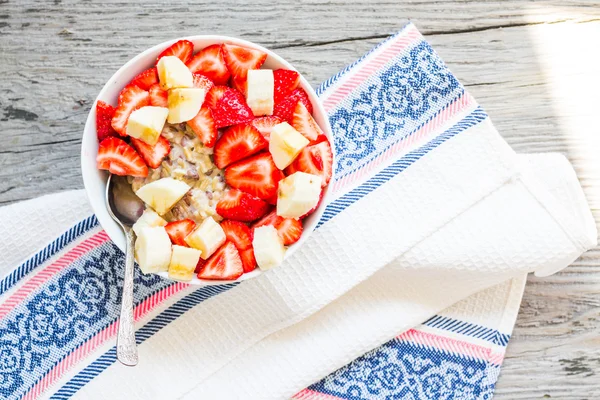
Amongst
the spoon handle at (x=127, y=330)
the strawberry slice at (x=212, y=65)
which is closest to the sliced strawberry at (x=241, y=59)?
the strawberry slice at (x=212, y=65)

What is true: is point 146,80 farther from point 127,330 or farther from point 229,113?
point 127,330

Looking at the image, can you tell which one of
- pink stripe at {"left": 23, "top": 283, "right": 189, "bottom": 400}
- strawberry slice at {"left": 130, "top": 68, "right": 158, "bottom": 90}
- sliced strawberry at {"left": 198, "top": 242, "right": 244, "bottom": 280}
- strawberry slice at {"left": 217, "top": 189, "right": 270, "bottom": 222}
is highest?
strawberry slice at {"left": 130, "top": 68, "right": 158, "bottom": 90}

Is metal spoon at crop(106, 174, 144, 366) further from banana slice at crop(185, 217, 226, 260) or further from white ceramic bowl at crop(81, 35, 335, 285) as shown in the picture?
banana slice at crop(185, 217, 226, 260)

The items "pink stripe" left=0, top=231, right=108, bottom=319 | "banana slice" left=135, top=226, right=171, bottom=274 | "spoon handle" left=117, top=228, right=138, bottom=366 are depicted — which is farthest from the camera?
"pink stripe" left=0, top=231, right=108, bottom=319

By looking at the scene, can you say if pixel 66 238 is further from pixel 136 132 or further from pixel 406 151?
pixel 406 151

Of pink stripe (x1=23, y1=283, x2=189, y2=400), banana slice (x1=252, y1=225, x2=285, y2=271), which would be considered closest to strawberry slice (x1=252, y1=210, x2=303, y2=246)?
banana slice (x1=252, y1=225, x2=285, y2=271)
